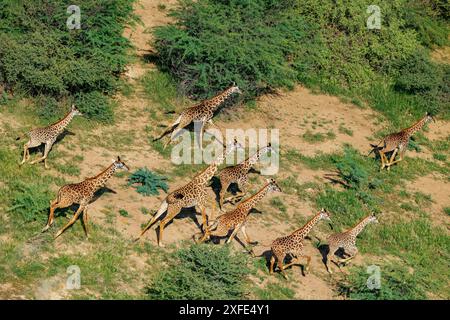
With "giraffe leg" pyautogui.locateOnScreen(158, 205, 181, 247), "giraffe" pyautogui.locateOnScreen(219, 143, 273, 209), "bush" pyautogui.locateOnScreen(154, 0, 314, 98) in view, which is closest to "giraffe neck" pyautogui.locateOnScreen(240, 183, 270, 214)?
"giraffe" pyautogui.locateOnScreen(219, 143, 273, 209)

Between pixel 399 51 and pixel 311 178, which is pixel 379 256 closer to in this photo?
pixel 311 178

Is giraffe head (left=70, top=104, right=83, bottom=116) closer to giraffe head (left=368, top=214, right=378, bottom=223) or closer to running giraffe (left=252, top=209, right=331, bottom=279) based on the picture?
running giraffe (left=252, top=209, right=331, bottom=279)

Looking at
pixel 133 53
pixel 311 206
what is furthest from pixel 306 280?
pixel 133 53

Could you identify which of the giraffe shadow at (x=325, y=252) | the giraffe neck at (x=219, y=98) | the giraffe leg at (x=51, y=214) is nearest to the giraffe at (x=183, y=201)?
the giraffe leg at (x=51, y=214)

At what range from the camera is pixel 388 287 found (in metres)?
16.1

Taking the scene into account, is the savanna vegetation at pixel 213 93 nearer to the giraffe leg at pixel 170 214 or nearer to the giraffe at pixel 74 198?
the giraffe at pixel 74 198

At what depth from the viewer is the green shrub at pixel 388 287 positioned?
629 inches

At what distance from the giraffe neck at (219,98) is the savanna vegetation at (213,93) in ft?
3.90

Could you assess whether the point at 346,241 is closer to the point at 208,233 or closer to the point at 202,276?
the point at 208,233

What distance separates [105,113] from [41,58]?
6.99ft

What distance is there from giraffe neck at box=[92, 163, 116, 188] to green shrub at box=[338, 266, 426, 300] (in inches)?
208

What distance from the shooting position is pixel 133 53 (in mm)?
24531

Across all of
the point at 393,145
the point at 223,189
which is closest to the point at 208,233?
the point at 223,189

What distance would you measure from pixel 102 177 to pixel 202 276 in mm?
3105
